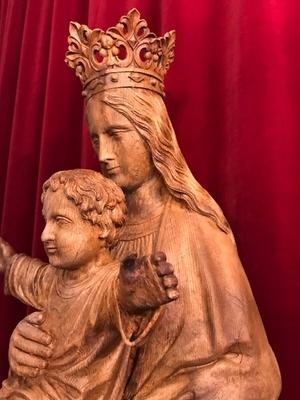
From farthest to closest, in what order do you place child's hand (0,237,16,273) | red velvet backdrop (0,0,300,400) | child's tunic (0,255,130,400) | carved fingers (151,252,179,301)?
red velvet backdrop (0,0,300,400), child's hand (0,237,16,273), child's tunic (0,255,130,400), carved fingers (151,252,179,301)

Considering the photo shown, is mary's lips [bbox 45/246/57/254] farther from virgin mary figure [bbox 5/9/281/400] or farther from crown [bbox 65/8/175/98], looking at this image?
crown [bbox 65/8/175/98]

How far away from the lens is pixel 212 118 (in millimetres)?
1559

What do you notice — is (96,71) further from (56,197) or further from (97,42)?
(56,197)

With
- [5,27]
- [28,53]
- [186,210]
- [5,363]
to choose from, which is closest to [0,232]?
[5,363]

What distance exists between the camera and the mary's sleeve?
1004 mm

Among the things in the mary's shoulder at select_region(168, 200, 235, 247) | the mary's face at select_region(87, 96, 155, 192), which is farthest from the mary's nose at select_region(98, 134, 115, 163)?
the mary's shoulder at select_region(168, 200, 235, 247)

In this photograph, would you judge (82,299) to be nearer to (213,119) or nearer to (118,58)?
(118,58)

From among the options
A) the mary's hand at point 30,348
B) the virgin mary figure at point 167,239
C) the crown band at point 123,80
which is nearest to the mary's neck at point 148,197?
the virgin mary figure at point 167,239

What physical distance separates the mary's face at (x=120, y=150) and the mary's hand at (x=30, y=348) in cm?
30

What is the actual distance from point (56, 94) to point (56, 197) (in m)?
0.84

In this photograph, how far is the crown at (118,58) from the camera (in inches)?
45.1

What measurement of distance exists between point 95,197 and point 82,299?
6.2 inches

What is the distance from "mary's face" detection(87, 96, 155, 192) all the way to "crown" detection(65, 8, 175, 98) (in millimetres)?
56

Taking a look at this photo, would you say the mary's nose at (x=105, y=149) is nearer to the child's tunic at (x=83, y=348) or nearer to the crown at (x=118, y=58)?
the crown at (x=118, y=58)
